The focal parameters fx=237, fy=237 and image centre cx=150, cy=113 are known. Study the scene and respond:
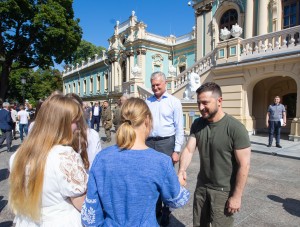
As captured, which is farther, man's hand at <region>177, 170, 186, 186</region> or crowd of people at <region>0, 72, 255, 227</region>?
man's hand at <region>177, 170, 186, 186</region>

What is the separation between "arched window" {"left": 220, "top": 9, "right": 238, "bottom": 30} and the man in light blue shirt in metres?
14.9

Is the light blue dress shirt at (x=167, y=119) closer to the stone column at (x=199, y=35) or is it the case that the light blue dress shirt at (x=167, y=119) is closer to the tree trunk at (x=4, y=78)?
the stone column at (x=199, y=35)

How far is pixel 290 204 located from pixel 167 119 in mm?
2432

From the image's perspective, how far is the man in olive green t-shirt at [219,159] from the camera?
1.99m

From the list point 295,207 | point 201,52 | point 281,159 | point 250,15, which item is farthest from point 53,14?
point 295,207

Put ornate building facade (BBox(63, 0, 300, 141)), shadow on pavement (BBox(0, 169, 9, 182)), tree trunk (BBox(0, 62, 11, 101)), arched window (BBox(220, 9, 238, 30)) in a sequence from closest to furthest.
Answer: shadow on pavement (BBox(0, 169, 9, 182)) → ornate building facade (BBox(63, 0, 300, 141)) → arched window (BBox(220, 9, 238, 30)) → tree trunk (BBox(0, 62, 11, 101))

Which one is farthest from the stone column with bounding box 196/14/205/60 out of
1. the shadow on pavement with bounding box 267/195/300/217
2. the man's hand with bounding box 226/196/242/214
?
the man's hand with bounding box 226/196/242/214

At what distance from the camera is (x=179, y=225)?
3.20 m

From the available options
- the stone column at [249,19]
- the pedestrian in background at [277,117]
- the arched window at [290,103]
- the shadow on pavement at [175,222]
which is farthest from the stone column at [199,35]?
the shadow on pavement at [175,222]

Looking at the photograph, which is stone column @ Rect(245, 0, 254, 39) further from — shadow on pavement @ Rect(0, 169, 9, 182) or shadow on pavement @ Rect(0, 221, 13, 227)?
shadow on pavement @ Rect(0, 221, 13, 227)

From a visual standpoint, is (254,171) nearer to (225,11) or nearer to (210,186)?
(210,186)

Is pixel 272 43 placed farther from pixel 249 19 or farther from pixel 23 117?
pixel 23 117

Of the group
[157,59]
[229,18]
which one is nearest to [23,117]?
[229,18]

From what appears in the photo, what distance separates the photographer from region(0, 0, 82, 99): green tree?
17188mm
